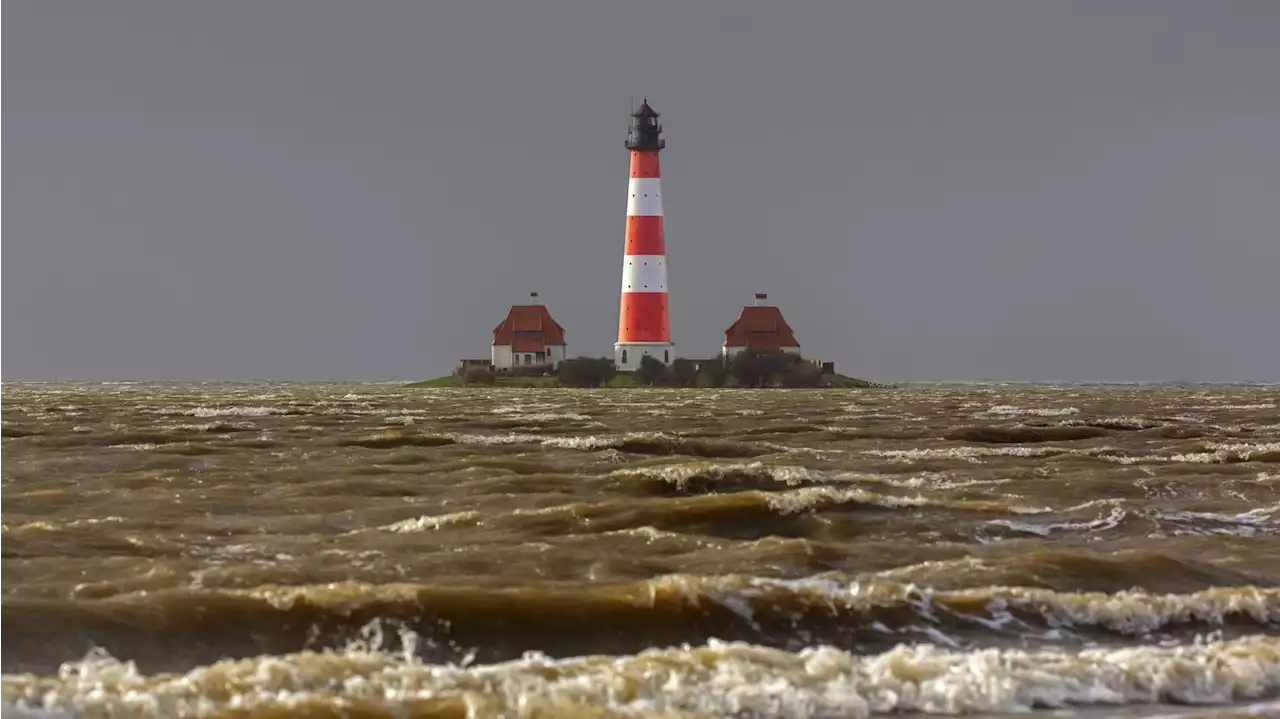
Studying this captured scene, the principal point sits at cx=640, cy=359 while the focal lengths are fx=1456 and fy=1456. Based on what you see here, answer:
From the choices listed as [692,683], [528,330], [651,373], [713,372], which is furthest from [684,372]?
[692,683]

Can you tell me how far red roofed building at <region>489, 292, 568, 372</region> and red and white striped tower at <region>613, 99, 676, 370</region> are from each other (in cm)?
946

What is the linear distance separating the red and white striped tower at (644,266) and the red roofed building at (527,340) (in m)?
9.46

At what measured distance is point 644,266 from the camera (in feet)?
306

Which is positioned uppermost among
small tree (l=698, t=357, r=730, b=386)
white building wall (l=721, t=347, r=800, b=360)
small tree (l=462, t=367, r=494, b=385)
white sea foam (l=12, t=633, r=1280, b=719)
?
white building wall (l=721, t=347, r=800, b=360)

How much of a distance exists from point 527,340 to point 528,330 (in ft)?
2.60

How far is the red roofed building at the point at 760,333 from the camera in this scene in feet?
339

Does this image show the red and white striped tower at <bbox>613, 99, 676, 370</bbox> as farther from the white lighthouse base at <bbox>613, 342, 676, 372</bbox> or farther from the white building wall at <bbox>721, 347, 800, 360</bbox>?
the white building wall at <bbox>721, 347, 800, 360</bbox>

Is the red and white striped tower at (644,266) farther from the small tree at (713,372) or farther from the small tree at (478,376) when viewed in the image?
the small tree at (478,376)

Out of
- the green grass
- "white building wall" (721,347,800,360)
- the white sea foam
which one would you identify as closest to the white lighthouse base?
"white building wall" (721,347,800,360)

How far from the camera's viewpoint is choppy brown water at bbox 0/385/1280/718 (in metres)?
7.23

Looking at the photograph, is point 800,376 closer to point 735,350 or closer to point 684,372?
point 735,350

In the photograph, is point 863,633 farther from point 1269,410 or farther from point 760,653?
point 1269,410

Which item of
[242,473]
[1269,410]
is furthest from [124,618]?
[1269,410]

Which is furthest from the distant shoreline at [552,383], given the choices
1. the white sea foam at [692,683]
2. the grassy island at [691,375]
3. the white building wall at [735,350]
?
the white sea foam at [692,683]
